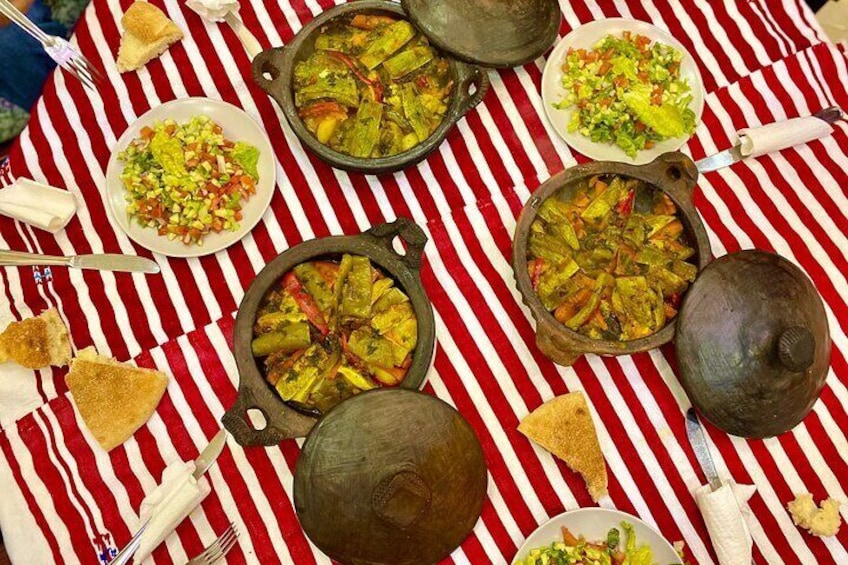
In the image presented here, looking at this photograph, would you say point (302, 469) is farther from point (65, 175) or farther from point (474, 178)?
point (65, 175)

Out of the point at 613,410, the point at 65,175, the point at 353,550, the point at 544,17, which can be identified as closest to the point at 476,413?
the point at 613,410

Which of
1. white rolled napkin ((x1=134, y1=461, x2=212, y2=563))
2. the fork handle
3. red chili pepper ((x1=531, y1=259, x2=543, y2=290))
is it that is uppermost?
the fork handle

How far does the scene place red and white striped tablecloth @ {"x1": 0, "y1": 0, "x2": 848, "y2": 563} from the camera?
256 cm

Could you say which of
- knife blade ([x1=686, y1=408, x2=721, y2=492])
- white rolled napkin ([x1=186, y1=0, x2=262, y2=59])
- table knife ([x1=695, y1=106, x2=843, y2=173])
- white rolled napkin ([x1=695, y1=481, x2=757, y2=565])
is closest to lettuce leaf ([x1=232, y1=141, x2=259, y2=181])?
white rolled napkin ([x1=186, y1=0, x2=262, y2=59])

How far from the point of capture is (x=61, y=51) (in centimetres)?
272

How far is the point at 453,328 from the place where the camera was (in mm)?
2705

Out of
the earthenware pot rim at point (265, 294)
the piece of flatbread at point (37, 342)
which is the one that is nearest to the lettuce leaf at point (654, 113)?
the earthenware pot rim at point (265, 294)

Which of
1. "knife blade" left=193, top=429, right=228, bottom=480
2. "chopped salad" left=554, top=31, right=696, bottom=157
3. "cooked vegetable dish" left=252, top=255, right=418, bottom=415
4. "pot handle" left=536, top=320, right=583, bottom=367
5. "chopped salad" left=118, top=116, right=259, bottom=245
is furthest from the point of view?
"chopped salad" left=554, top=31, right=696, bottom=157

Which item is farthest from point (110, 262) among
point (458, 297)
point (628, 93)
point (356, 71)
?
point (628, 93)

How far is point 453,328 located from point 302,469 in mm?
898

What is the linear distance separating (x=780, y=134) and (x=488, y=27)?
122cm

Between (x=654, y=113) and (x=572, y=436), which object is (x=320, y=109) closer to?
(x=654, y=113)

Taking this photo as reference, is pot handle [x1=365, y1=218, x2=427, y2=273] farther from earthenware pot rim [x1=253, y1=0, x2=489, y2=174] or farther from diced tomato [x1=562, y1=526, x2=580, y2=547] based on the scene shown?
diced tomato [x1=562, y1=526, x2=580, y2=547]

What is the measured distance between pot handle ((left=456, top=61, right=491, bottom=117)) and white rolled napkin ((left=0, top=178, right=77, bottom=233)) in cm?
154
